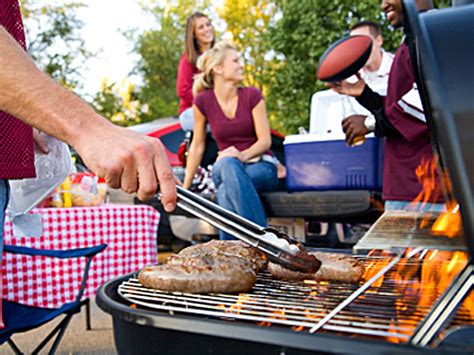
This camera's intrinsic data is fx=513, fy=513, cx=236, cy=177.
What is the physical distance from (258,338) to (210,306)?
9.2 inches

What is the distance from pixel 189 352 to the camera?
117cm

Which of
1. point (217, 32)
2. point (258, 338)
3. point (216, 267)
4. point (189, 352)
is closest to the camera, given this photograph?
point (258, 338)

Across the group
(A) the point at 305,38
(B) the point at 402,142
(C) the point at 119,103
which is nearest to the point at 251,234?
(B) the point at 402,142

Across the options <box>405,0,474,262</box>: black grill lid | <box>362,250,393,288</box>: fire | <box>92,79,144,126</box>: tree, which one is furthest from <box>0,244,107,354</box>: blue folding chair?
<box>92,79,144,126</box>: tree

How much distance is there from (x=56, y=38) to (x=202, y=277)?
70.6 ft

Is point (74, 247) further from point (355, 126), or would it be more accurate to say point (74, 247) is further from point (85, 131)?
point (85, 131)

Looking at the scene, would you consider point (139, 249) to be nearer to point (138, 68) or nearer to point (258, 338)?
point (258, 338)

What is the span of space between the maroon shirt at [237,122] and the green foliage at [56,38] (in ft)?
53.7

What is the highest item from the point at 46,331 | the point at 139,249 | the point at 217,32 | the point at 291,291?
the point at 217,32

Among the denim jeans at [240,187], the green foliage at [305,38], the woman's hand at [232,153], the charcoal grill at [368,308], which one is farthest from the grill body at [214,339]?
the green foliage at [305,38]

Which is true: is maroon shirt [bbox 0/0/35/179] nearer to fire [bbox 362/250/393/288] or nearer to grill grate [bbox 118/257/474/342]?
grill grate [bbox 118/257/474/342]

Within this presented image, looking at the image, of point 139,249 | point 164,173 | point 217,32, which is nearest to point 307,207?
point 139,249

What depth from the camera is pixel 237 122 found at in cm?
461

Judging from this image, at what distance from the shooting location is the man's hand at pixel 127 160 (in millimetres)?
1155
